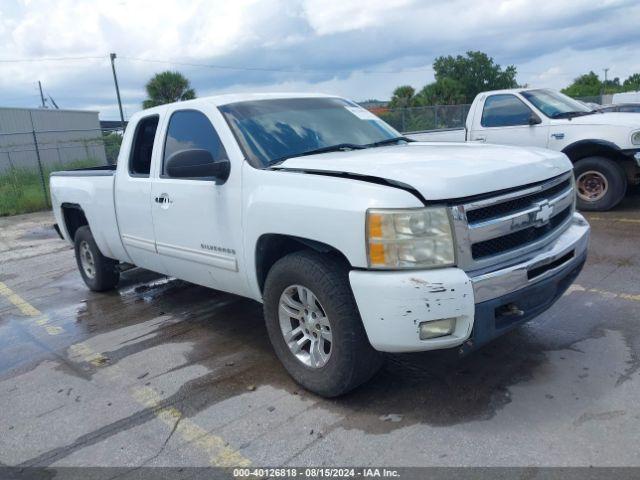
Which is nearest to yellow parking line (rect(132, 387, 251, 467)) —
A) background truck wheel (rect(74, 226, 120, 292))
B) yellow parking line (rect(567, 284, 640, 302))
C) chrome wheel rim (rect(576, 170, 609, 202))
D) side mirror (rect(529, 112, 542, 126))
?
background truck wheel (rect(74, 226, 120, 292))

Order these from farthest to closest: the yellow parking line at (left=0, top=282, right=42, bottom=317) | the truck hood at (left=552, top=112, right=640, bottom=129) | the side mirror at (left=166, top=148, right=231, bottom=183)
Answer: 1. the truck hood at (left=552, top=112, right=640, bottom=129)
2. the yellow parking line at (left=0, top=282, right=42, bottom=317)
3. the side mirror at (left=166, top=148, right=231, bottom=183)

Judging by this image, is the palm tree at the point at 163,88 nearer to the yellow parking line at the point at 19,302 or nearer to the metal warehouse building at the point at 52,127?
the metal warehouse building at the point at 52,127

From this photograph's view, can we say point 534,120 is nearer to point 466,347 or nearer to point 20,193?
point 466,347

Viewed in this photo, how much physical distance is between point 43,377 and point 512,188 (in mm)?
3602

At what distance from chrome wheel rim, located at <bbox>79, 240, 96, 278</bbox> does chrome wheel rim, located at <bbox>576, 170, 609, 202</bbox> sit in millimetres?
6749

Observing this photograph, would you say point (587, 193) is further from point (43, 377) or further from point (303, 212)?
point (43, 377)

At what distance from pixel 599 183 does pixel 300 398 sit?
660 cm

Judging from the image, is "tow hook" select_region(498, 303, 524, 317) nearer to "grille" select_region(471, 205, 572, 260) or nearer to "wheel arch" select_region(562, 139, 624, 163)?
"grille" select_region(471, 205, 572, 260)

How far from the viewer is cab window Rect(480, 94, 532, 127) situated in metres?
8.94

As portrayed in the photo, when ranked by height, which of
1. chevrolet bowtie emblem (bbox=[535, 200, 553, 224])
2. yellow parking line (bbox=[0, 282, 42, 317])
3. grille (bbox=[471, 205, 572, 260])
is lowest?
yellow parking line (bbox=[0, 282, 42, 317])

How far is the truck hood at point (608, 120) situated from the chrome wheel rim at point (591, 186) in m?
0.71

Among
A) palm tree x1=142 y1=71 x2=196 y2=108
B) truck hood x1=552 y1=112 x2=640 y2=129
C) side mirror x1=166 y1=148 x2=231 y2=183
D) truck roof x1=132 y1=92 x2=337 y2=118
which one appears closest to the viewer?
side mirror x1=166 y1=148 x2=231 y2=183

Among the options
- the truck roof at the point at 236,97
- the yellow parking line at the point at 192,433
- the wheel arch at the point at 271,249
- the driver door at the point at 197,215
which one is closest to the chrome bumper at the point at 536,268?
the wheel arch at the point at 271,249

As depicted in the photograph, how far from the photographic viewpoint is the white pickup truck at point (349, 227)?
9.70 ft
